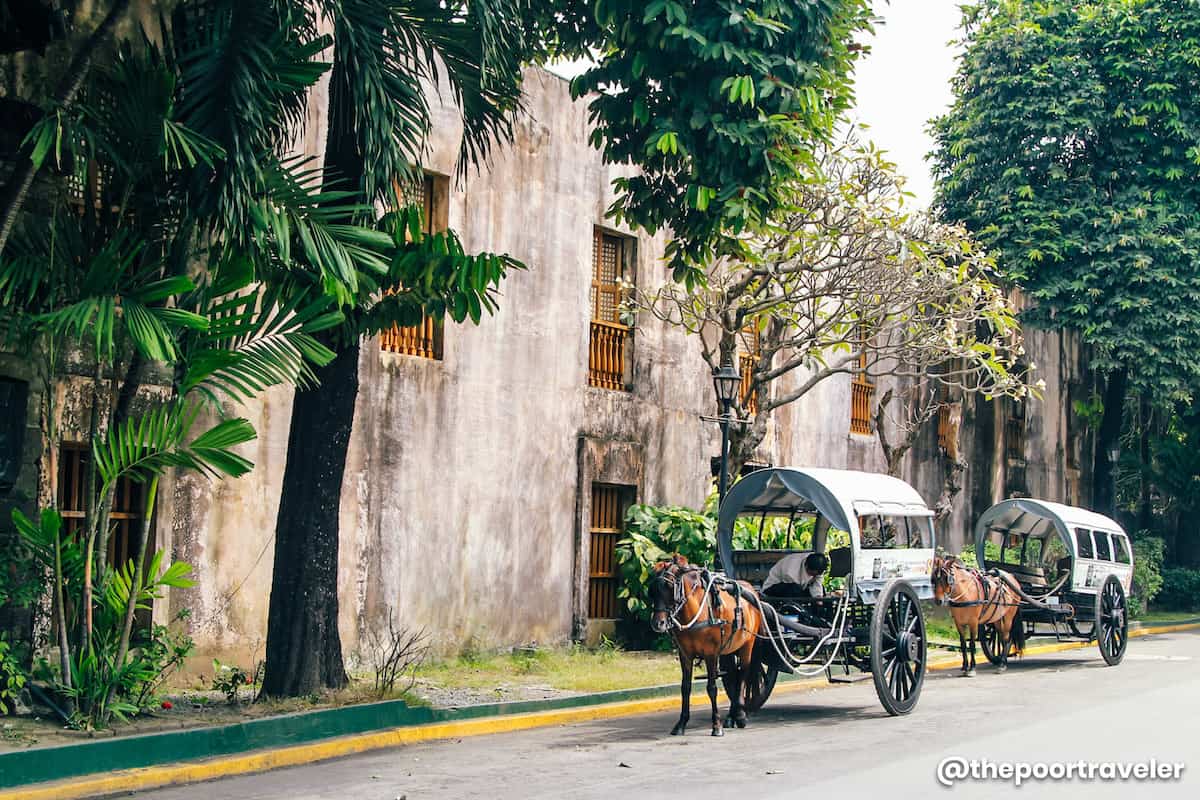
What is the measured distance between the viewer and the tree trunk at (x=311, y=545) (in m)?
11.9

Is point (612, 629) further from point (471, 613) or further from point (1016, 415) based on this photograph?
point (1016, 415)

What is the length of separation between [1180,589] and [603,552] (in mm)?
19578

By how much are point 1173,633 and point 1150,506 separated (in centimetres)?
797

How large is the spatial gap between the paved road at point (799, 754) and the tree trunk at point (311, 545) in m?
1.28

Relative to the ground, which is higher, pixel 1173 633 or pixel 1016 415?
pixel 1016 415

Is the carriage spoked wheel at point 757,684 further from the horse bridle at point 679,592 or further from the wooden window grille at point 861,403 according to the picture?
the wooden window grille at point 861,403

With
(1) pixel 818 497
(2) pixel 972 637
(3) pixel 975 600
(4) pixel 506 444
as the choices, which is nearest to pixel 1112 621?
(2) pixel 972 637

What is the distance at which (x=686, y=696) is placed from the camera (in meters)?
11.6

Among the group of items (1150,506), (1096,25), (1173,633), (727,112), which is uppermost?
(1096,25)

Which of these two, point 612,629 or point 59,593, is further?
point 612,629

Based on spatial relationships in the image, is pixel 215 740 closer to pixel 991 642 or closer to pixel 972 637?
pixel 972 637

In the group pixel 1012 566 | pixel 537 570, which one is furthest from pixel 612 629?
pixel 1012 566

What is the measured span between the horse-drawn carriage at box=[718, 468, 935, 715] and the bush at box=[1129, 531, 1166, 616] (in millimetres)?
16778

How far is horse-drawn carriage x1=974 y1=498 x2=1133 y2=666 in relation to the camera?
60.9 feet
